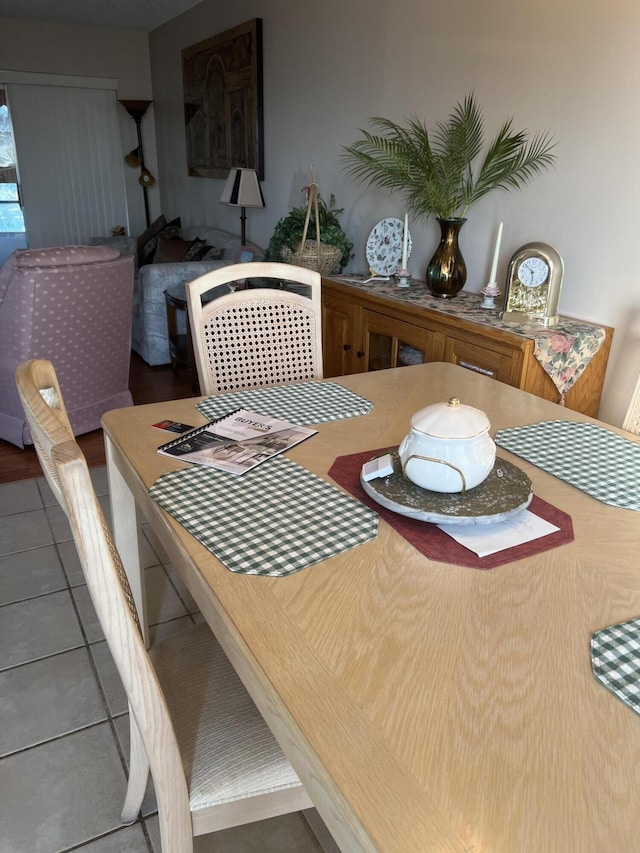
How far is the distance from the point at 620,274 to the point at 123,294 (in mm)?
2126

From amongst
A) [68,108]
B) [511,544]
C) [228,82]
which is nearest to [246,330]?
[511,544]

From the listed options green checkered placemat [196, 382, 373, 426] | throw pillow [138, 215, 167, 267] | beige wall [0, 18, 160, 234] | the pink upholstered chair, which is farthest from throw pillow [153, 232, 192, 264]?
green checkered placemat [196, 382, 373, 426]

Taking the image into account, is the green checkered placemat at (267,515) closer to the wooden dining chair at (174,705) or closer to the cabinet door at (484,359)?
the wooden dining chair at (174,705)

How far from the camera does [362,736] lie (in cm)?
60

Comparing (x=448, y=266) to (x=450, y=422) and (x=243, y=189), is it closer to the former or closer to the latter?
(x=450, y=422)

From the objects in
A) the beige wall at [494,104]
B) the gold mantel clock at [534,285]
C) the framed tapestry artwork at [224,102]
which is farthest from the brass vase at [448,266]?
the framed tapestry artwork at [224,102]

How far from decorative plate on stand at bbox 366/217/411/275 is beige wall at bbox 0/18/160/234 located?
4.16 meters

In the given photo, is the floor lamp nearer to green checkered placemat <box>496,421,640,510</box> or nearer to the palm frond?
the palm frond

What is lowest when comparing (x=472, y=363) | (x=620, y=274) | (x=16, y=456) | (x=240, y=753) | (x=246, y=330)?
(x=16, y=456)

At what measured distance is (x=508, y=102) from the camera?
7.54ft

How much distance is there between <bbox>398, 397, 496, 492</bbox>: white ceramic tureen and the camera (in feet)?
3.12

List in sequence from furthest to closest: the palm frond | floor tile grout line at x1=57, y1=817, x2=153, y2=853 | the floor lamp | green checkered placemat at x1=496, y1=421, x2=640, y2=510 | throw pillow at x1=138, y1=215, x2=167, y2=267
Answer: the floor lamp → throw pillow at x1=138, y1=215, x2=167, y2=267 → the palm frond → floor tile grout line at x1=57, y1=817, x2=153, y2=853 → green checkered placemat at x1=496, y1=421, x2=640, y2=510

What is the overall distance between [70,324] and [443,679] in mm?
2531

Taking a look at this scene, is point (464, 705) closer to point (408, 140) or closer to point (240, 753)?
point (240, 753)
